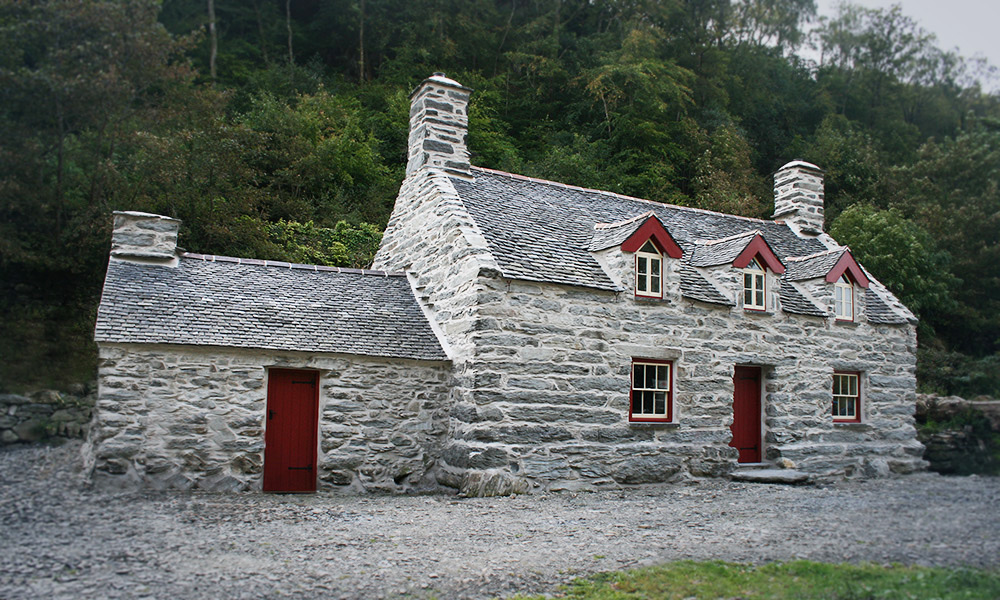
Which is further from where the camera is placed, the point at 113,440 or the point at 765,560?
the point at 113,440

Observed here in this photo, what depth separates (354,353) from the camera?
11.2 metres

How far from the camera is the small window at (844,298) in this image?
14859 millimetres

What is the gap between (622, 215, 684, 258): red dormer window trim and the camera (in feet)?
39.9

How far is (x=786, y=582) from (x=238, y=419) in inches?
319

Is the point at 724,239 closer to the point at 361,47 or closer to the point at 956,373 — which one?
the point at 956,373

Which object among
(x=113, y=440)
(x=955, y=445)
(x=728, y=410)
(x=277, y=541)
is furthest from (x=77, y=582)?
(x=955, y=445)

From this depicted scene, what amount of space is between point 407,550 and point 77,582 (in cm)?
282

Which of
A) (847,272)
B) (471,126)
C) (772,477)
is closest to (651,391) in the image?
(772,477)

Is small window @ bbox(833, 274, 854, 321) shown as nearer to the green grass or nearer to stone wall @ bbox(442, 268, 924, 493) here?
stone wall @ bbox(442, 268, 924, 493)

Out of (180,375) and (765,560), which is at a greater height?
(180,375)

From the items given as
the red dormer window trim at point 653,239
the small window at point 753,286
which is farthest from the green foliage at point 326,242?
the small window at point 753,286

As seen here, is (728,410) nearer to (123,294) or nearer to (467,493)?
(467,493)

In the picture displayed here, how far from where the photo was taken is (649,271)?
12.5 m

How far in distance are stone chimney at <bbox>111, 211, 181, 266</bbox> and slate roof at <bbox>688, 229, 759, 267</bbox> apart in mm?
9747
